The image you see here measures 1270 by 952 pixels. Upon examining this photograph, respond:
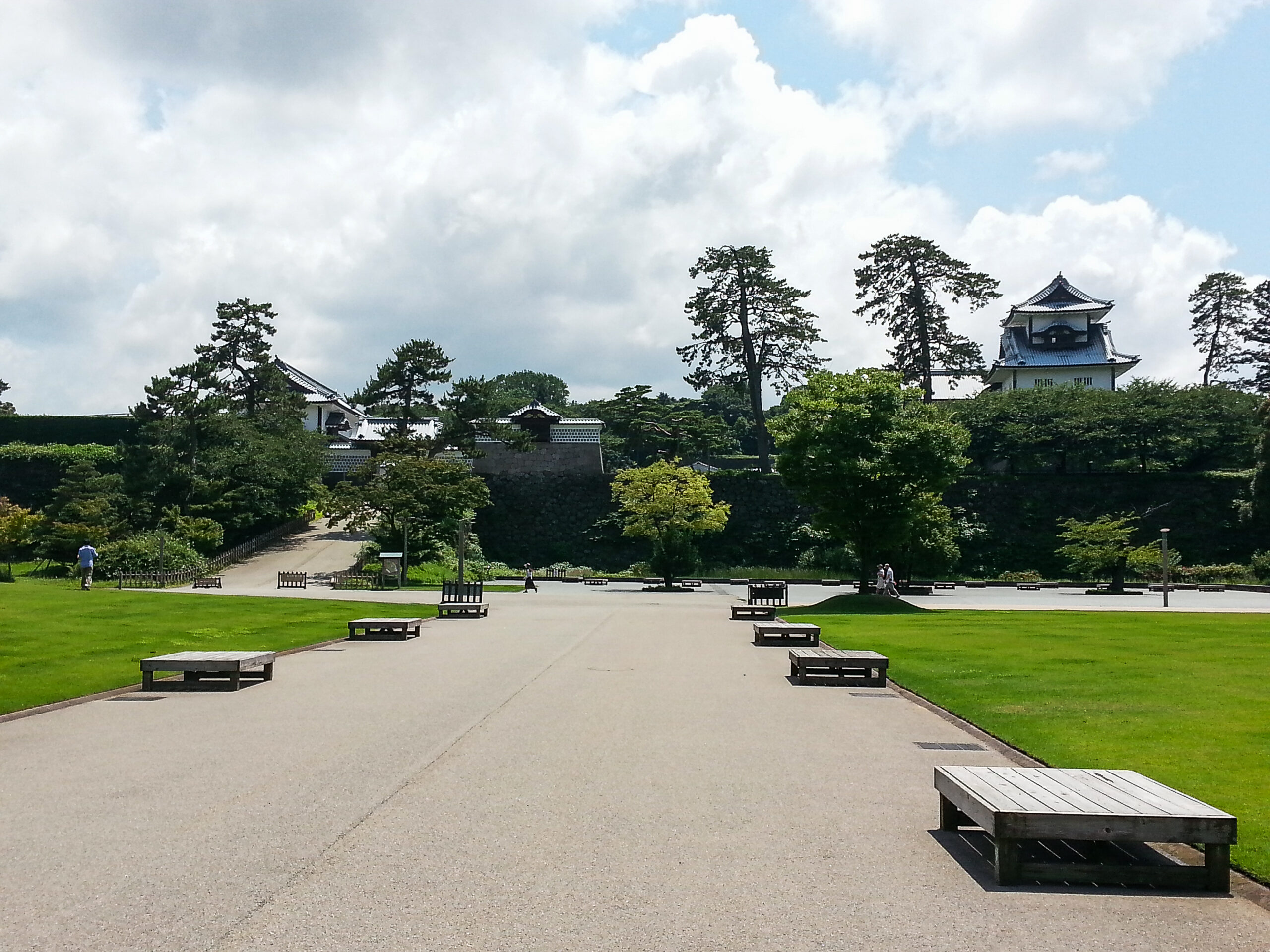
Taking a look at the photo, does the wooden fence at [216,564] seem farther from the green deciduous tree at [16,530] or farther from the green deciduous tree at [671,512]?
the green deciduous tree at [671,512]

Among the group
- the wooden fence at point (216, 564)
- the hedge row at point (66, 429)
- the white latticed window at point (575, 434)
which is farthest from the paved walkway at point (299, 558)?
the hedge row at point (66, 429)

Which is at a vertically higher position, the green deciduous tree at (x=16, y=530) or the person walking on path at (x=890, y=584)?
the green deciduous tree at (x=16, y=530)

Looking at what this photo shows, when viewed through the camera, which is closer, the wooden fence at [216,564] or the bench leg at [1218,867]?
the bench leg at [1218,867]

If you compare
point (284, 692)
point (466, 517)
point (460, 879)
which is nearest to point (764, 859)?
point (460, 879)

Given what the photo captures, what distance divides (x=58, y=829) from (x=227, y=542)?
4734 cm

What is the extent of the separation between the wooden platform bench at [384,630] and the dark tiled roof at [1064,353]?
198ft

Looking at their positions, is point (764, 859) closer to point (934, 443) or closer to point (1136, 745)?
point (1136, 745)

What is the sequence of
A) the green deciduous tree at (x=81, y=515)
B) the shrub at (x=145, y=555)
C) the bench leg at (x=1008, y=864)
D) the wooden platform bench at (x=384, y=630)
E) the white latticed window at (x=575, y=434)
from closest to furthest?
the bench leg at (x=1008, y=864) < the wooden platform bench at (x=384, y=630) < the shrub at (x=145, y=555) < the green deciduous tree at (x=81, y=515) < the white latticed window at (x=575, y=434)

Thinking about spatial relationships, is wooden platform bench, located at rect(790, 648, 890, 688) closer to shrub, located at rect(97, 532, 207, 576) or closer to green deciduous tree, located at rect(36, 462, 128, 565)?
shrub, located at rect(97, 532, 207, 576)

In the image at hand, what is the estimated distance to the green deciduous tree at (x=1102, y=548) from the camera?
42281 mm

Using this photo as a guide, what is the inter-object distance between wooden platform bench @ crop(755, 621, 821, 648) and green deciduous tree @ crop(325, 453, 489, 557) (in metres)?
28.1

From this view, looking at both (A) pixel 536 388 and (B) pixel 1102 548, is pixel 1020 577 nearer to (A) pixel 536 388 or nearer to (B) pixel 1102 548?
(B) pixel 1102 548

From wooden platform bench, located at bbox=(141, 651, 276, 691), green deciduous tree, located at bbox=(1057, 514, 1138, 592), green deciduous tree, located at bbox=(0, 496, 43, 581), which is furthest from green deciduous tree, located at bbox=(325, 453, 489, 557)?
wooden platform bench, located at bbox=(141, 651, 276, 691)

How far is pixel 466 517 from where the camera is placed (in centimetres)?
4847
